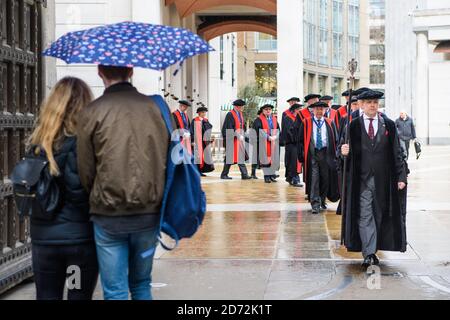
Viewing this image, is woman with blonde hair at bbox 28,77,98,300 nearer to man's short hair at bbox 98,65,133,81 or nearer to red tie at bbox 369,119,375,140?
man's short hair at bbox 98,65,133,81

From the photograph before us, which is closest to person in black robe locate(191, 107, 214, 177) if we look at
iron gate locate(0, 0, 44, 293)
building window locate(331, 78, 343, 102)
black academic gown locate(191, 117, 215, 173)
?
black academic gown locate(191, 117, 215, 173)

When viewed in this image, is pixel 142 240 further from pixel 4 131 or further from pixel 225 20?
pixel 225 20

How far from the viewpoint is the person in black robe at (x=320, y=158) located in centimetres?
1307

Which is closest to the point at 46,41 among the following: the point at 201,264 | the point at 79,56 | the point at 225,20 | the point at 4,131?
the point at 4,131

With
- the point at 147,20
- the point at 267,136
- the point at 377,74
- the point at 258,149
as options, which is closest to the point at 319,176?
the point at 267,136

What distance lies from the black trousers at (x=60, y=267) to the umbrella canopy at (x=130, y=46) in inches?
43.0

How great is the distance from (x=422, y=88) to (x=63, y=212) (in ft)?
145

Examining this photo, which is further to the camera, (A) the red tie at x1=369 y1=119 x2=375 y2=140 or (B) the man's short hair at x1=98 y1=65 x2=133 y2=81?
(A) the red tie at x1=369 y1=119 x2=375 y2=140

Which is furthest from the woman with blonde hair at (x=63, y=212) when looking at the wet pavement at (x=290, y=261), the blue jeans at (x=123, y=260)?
the wet pavement at (x=290, y=261)

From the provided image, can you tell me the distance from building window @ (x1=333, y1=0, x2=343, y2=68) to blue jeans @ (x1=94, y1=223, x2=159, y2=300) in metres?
72.6

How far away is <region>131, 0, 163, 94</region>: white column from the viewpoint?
23.3 m

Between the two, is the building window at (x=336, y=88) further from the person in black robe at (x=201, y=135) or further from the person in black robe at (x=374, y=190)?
the person in black robe at (x=374, y=190)

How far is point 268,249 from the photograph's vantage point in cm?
946

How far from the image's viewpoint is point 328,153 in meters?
13.1
